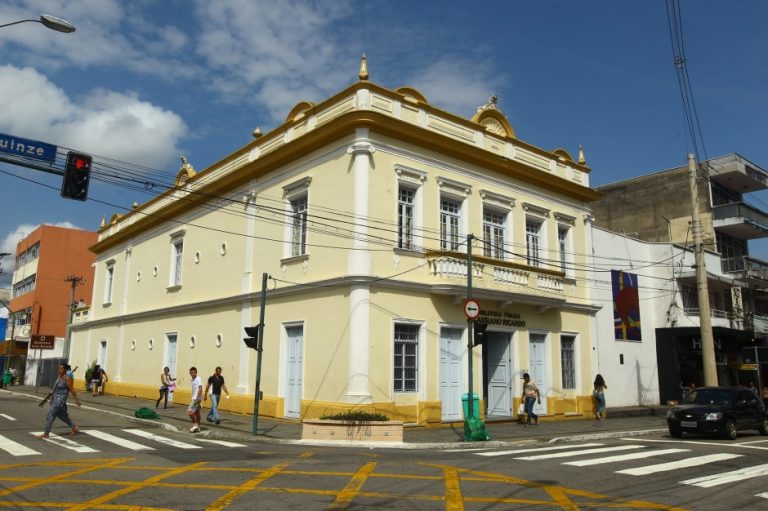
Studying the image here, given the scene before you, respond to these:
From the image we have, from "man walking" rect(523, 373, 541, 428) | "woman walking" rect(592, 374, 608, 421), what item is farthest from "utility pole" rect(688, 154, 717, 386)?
"man walking" rect(523, 373, 541, 428)

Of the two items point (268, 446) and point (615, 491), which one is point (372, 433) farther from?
point (615, 491)

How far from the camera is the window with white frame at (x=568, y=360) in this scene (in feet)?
74.3

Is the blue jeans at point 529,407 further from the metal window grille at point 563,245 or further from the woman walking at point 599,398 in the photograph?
the metal window grille at point 563,245

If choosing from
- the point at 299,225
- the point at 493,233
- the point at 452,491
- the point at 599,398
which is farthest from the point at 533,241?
the point at 452,491

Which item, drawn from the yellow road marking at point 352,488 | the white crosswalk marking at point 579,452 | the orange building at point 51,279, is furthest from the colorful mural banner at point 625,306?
the orange building at point 51,279

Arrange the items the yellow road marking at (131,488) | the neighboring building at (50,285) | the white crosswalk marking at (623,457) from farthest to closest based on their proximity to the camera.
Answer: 1. the neighboring building at (50,285)
2. the white crosswalk marking at (623,457)
3. the yellow road marking at (131,488)

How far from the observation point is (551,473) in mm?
9570

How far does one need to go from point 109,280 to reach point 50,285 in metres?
17.9

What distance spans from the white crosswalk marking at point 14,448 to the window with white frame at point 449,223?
1210cm

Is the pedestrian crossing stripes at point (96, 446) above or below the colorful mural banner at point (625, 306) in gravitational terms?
below

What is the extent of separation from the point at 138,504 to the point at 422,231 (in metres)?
12.8

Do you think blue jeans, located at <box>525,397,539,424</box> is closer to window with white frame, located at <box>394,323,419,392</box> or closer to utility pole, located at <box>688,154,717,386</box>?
window with white frame, located at <box>394,323,419,392</box>

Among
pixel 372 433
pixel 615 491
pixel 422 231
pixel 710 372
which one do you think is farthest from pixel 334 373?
pixel 710 372

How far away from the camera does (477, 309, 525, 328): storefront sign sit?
1955 centimetres
